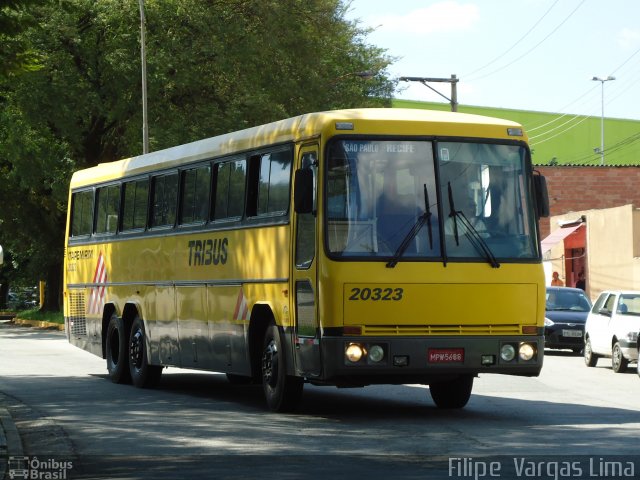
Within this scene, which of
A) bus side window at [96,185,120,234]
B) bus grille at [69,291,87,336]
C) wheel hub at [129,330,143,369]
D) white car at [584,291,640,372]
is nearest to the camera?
wheel hub at [129,330,143,369]

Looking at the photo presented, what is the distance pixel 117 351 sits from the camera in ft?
72.0

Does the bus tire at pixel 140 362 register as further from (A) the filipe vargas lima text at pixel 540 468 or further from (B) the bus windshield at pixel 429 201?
(A) the filipe vargas lima text at pixel 540 468

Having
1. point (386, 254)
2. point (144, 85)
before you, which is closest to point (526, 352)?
point (386, 254)

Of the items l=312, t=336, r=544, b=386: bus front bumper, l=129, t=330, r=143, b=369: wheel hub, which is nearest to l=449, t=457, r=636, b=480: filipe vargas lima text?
l=312, t=336, r=544, b=386: bus front bumper

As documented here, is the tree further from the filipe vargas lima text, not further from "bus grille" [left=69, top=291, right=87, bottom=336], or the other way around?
the filipe vargas lima text

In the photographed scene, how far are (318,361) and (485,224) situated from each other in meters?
2.27

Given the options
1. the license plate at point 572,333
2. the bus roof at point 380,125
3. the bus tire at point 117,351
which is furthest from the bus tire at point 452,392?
the license plate at point 572,333

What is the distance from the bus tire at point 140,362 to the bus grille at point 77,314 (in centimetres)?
261

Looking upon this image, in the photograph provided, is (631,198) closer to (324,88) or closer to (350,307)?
(324,88)

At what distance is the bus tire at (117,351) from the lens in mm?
21484

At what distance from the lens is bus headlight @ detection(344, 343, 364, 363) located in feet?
47.8

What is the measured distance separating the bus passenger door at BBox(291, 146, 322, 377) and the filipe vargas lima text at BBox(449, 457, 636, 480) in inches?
135

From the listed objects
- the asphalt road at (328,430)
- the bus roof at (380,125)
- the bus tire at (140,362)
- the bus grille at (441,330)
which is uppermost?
the bus roof at (380,125)

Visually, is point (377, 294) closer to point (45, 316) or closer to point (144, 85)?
point (144, 85)
